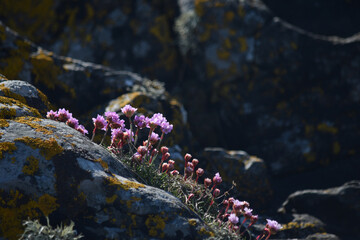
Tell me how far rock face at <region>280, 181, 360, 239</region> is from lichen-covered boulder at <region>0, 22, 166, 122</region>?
3.42m

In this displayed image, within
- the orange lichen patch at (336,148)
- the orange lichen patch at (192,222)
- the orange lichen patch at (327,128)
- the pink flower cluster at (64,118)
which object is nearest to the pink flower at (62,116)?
the pink flower cluster at (64,118)

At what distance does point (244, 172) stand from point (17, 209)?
14.5 feet

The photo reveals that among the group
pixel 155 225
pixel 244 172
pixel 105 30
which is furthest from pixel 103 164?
pixel 105 30

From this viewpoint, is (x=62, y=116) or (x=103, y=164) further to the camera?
(x=62, y=116)

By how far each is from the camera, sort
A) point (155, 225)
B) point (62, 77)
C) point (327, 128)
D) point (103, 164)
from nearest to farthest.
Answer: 1. point (155, 225)
2. point (103, 164)
3. point (62, 77)
4. point (327, 128)

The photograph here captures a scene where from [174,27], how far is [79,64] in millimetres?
3703

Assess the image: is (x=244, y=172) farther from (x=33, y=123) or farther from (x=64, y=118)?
(x=33, y=123)

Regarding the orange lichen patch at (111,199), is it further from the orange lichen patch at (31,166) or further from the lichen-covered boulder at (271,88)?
the lichen-covered boulder at (271,88)

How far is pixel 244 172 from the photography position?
262 inches

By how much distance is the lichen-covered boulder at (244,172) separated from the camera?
6.46m

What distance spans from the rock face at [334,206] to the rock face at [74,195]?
10.7 feet

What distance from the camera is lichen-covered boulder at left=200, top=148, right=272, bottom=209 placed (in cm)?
646

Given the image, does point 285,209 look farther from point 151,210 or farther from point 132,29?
point 132,29

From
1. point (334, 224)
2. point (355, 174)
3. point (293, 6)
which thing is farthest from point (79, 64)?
point (293, 6)
